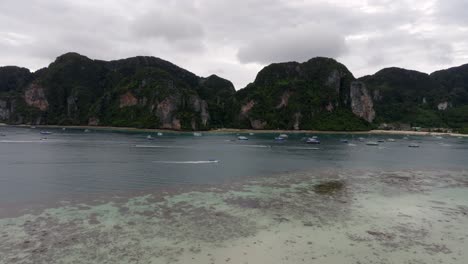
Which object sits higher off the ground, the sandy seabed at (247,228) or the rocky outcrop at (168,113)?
the rocky outcrop at (168,113)

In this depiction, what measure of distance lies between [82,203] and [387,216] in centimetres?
2253

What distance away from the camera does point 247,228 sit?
18.5 metres

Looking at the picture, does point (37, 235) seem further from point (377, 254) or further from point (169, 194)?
point (377, 254)

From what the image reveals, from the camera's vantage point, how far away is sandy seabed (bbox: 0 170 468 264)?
48.1 ft

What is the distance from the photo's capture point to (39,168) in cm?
4184

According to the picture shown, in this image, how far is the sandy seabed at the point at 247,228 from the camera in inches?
577

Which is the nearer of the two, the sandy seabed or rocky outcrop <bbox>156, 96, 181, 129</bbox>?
the sandy seabed

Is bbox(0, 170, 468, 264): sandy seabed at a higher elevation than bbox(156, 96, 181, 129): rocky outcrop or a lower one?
lower

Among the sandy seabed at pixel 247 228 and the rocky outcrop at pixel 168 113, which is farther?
the rocky outcrop at pixel 168 113

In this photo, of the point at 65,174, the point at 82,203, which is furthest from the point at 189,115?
the point at 82,203

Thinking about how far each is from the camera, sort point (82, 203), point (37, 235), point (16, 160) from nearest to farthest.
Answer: point (37, 235), point (82, 203), point (16, 160)

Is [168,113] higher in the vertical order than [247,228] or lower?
higher

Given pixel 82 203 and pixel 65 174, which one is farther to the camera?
pixel 65 174

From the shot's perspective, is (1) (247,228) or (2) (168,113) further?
(2) (168,113)
